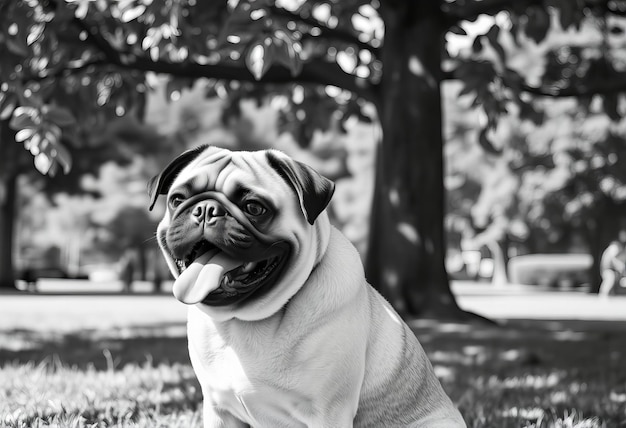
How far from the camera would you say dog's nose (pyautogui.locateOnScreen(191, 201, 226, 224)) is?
9.66 feet

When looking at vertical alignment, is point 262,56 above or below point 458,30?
below

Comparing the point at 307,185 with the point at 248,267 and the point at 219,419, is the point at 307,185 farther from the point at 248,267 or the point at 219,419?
the point at 219,419

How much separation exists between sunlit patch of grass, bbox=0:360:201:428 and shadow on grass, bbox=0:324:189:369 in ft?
1.44

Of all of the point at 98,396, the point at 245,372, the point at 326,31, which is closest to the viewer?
the point at 245,372

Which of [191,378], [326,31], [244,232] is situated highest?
[326,31]

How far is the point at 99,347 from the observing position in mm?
8672

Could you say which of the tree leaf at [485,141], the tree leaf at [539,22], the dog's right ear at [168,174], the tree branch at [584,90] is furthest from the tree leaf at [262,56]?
the tree branch at [584,90]

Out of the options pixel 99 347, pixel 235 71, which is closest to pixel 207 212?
pixel 99 347

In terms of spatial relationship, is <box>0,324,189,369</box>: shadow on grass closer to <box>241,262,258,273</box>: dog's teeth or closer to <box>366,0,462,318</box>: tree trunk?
<box>366,0,462,318</box>: tree trunk

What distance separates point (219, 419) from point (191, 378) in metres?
2.92

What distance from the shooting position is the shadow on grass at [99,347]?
24.0 feet

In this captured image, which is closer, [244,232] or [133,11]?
[244,232]

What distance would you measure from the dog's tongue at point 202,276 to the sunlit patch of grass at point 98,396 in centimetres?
162

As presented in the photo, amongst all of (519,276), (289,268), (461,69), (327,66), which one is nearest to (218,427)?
(289,268)
